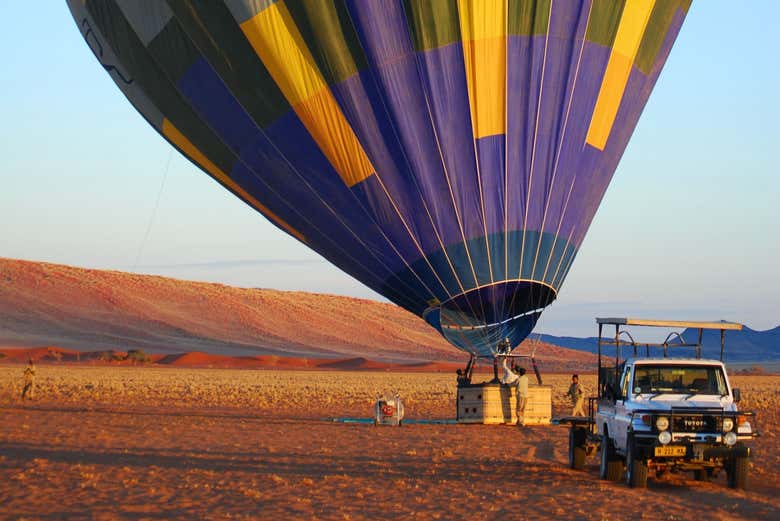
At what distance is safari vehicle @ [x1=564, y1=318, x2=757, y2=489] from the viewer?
13.5 m

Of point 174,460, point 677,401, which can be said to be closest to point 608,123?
point 677,401

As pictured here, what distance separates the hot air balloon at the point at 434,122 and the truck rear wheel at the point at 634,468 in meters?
6.05

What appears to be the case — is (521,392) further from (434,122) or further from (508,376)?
(434,122)

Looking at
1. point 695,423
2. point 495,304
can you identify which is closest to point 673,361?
point 695,423

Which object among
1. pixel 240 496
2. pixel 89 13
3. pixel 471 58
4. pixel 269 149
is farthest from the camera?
pixel 89 13

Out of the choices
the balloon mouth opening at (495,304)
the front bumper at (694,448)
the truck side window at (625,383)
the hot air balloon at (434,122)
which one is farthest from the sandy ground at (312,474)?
the hot air balloon at (434,122)

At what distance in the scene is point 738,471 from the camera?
45.2 ft

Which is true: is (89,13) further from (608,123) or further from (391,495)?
→ (391,495)

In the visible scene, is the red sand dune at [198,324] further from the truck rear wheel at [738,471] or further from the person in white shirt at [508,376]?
the truck rear wheel at [738,471]

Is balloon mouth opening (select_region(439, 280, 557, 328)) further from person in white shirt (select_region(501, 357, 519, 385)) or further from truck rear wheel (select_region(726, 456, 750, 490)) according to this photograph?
truck rear wheel (select_region(726, 456, 750, 490))

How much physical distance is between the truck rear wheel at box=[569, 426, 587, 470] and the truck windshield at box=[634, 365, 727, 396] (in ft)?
6.39

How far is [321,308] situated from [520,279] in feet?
381

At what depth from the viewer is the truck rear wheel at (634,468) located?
1376 cm

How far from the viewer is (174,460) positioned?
1738 centimetres
